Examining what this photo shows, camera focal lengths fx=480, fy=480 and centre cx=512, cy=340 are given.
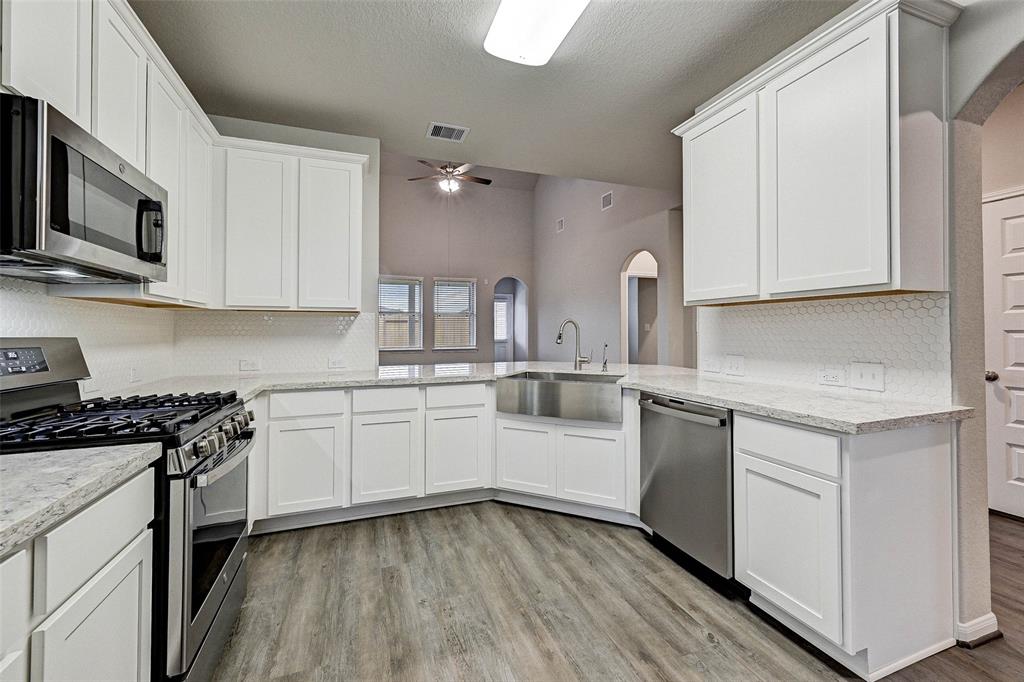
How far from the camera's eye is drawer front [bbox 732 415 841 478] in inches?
65.5

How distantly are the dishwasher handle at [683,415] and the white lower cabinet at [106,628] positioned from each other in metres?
2.07

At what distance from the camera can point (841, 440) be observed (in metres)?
1.63

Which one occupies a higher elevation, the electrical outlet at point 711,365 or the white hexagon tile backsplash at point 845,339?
the white hexagon tile backsplash at point 845,339

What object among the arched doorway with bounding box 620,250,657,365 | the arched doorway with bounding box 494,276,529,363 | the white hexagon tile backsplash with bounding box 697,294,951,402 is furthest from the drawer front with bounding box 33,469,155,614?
the arched doorway with bounding box 494,276,529,363

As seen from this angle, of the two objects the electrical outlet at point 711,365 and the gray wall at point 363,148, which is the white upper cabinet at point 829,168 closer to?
the electrical outlet at point 711,365

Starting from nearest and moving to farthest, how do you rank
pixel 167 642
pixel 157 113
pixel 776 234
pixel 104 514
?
pixel 104 514 < pixel 167 642 < pixel 157 113 < pixel 776 234

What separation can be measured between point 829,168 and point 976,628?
6.16 feet

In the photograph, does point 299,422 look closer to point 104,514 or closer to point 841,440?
point 104,514

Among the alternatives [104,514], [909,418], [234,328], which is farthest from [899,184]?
[234,328]

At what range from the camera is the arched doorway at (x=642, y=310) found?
7.43 metres

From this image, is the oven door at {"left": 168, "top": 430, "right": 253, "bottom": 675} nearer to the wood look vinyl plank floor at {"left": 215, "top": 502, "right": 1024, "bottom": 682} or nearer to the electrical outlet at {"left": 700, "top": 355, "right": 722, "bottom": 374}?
the wood look vinyl plank floor at {"left": 215, "top": 502, "right": 1024, "bottom": 682}

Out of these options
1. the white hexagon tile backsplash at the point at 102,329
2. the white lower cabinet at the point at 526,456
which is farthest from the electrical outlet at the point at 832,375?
the white hexagon tile backsplash at the point at 102,329

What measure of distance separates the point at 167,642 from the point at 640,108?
355cm

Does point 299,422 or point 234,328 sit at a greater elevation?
point 234,328
